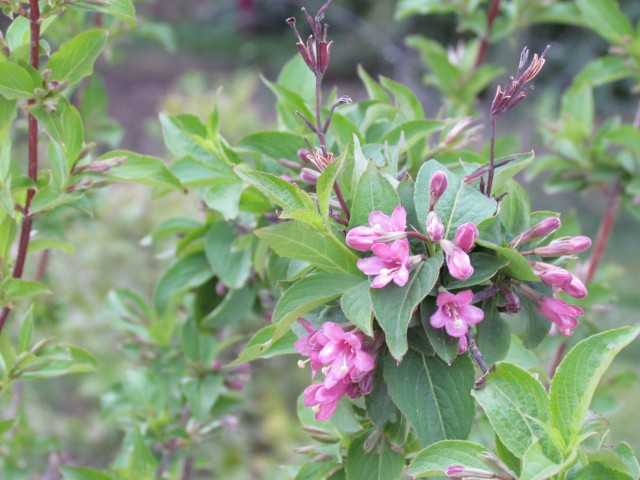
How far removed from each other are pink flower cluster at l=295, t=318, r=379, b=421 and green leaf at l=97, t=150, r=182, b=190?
367 mm

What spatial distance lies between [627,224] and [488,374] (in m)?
4.93

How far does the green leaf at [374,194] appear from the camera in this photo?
72 centimetres

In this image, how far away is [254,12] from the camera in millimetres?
9445

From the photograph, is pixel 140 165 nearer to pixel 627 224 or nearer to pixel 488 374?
pixel 488 374

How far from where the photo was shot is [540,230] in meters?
0.73

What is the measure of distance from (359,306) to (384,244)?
6 centimetres

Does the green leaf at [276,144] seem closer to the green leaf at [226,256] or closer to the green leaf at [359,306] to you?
the green leaf at [226,256]

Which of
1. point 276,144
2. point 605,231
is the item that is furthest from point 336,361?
point 605,231

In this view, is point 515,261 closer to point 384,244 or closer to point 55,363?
point 384,244

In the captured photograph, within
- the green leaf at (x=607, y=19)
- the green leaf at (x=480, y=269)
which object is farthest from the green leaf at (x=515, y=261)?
the green leaf at (x=607, y=19)

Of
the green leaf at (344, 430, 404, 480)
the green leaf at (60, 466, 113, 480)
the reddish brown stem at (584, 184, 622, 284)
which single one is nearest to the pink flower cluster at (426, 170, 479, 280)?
the green leaf at (344, 430, 404, 480)

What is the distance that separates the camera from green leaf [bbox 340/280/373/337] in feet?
2.18

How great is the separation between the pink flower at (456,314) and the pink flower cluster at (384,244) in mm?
48

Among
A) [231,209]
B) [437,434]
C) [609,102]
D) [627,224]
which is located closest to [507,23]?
[231,209]
